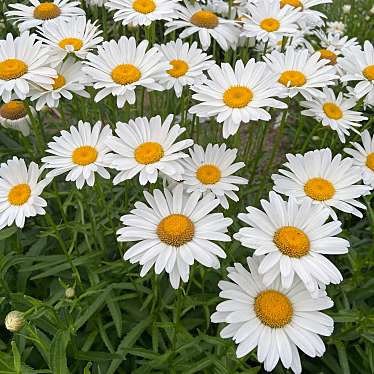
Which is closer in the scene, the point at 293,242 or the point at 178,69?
the point at 293,242

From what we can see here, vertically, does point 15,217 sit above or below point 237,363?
above

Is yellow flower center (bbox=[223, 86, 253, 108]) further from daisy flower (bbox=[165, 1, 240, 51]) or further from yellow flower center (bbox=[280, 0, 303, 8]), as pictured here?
yellow flower center (bbox=[280, 0, 303, 8])

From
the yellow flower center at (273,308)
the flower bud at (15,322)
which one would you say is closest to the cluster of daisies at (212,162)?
the yellow flower center at (273,308)

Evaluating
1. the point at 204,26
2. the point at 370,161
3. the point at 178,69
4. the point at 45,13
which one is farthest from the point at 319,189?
the point at 45,13

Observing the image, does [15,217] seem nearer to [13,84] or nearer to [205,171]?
[13,84]

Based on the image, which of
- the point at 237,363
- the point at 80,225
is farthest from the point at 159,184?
the point at 237,363

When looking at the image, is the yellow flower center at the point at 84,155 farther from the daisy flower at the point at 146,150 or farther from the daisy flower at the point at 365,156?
the daisy flower at the point at 365,156

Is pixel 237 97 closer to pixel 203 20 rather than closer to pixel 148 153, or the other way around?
pixel 148 153

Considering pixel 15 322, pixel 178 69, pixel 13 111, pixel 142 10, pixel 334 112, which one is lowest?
pixel 15 322
